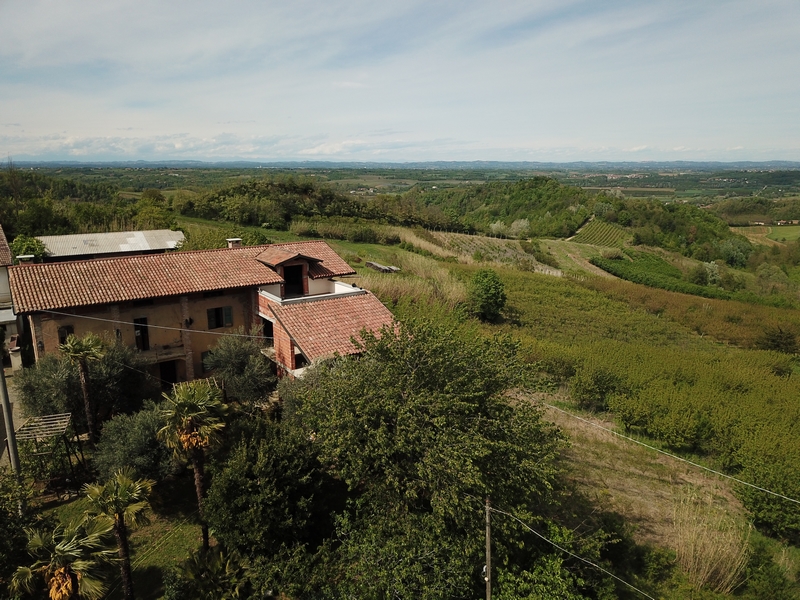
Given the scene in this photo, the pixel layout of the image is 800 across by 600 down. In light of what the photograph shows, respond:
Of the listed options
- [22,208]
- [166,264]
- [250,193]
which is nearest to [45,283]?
[166,264]

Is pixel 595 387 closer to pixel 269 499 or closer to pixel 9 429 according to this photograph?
pixel 269 499

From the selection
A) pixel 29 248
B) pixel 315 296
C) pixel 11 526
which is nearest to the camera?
pixel 11 526

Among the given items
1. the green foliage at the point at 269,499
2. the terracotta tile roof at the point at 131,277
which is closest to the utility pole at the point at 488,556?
the green foliage at the point at 269,499

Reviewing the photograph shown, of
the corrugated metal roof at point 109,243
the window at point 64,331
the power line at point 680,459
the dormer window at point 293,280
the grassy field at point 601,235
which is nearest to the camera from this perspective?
the power line at point 680,459

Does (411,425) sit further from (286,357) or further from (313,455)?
(286,357)

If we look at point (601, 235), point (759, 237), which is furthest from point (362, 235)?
point (759, 237)

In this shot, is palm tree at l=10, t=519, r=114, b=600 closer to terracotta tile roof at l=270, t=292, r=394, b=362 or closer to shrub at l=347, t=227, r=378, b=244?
terracotta tile roof at l=270, t=292, r=394, b=362

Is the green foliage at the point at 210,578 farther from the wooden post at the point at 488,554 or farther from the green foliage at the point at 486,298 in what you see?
the green foliage at the point at 486,298
